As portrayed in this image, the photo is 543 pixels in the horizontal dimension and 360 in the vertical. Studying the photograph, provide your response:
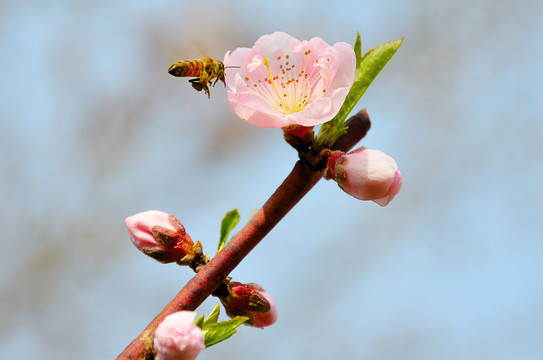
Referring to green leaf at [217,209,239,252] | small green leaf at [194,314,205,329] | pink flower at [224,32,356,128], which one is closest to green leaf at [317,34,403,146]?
pink flower at [224,32,356,128]

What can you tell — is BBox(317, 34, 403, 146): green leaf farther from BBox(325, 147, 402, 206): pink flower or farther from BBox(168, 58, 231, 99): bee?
BBox(168, 58, 231, 99): bee

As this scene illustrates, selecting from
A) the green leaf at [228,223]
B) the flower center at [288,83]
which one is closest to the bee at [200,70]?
the flower center at [288,83]

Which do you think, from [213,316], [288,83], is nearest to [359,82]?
[288,83]

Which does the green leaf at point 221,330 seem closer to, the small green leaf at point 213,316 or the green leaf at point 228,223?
the small green leaf at point 213,316

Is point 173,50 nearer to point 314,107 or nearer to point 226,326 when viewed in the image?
point 314,107

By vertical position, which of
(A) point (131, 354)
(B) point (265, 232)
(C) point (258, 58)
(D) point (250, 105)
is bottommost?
(A) point (131, 354)

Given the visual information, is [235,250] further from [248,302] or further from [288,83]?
[288,83]

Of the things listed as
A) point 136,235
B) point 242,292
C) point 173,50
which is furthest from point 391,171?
point 173,50
